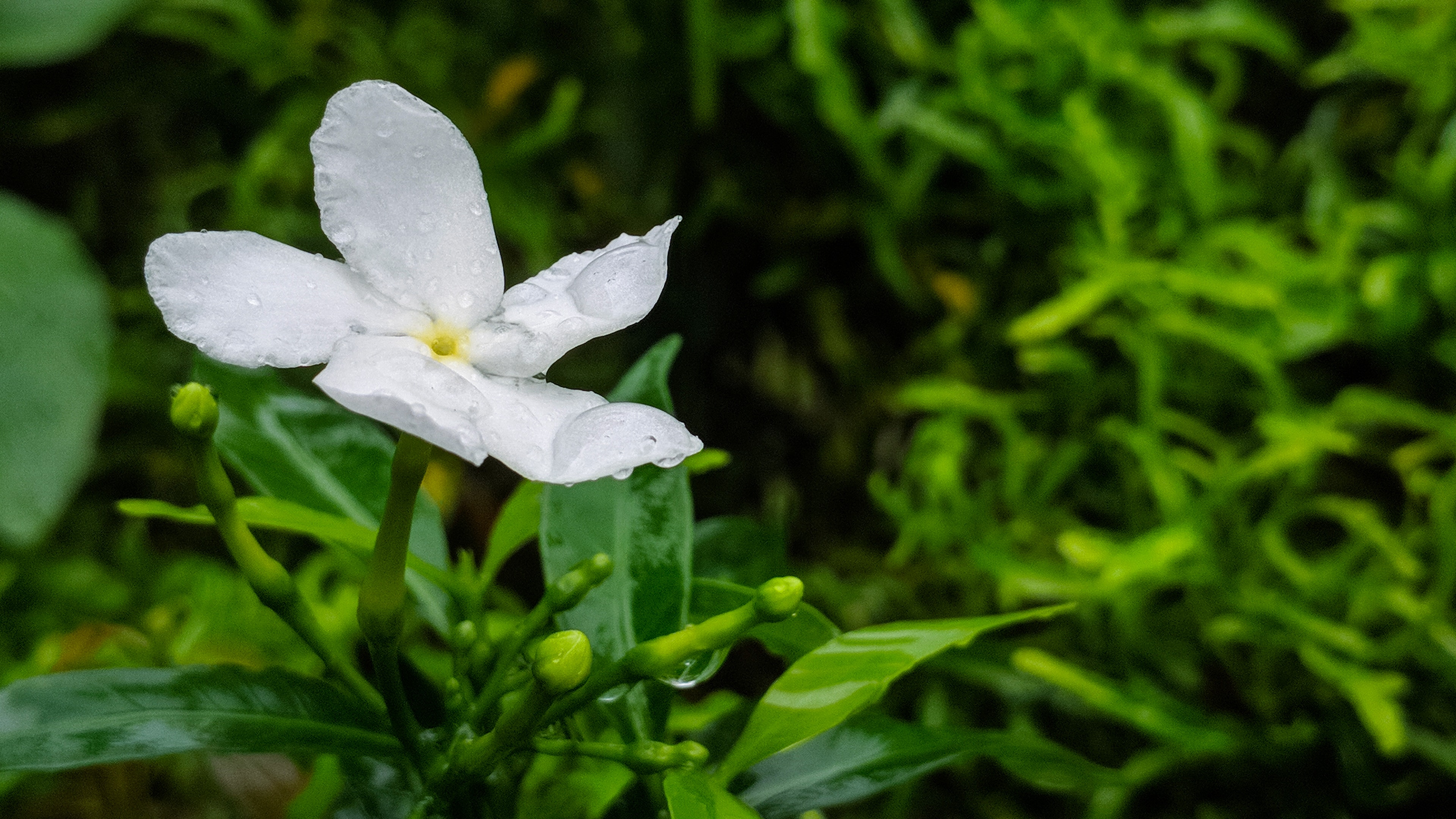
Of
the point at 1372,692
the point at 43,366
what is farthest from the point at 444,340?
the point at 1372,692

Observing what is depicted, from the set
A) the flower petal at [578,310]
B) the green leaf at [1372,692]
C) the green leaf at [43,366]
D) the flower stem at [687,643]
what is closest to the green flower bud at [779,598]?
the flower stem at [687,643]

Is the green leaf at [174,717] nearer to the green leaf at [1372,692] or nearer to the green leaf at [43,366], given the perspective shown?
the green leaf at [43,366]

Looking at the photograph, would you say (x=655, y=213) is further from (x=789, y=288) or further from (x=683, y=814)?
(x=683, y=814)

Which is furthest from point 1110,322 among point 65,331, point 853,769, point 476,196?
point 65,331

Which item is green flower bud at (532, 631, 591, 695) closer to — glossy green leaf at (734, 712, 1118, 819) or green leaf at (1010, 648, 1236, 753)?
glossy green leaf at (734, 712, 1118, 819)

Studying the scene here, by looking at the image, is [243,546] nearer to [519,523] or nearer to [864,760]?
[519,523]

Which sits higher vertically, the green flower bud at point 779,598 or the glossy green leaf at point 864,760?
the green flower bud at point 779,598
